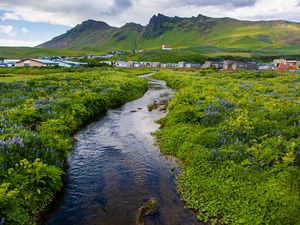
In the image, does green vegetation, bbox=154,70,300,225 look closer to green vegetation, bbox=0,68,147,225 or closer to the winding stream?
the winding stream

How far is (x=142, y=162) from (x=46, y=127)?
6.72 metres

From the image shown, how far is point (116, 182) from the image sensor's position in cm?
1275

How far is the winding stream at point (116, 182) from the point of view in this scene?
10.2m

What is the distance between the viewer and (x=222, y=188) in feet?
35.1

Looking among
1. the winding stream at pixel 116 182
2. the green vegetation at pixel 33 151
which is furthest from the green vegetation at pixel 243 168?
the green vegetation at pixel 33 151

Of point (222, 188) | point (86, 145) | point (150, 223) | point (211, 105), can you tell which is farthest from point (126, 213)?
point (211, 105)

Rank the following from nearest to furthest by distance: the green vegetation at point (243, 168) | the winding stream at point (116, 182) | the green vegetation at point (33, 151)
A: the green vegetation at point (33, 151), the green vegetation at point (243, 168), the winding stream at point (116, 182)

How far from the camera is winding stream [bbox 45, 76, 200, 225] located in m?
10.2

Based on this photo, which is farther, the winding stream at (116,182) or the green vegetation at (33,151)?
the winding stream at (116,182)

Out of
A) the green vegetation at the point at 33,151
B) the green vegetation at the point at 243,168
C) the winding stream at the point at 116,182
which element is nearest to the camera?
the green vegetation at the point at 33,151

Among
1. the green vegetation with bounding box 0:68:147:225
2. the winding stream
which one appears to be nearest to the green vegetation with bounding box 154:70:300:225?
the winding stream

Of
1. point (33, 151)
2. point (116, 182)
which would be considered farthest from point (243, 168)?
point (33, 151)

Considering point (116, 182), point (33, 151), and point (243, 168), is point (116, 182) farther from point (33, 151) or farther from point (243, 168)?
point (243, 168)

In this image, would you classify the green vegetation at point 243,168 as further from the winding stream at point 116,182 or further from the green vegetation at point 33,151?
the green vegetation at point 33,151
